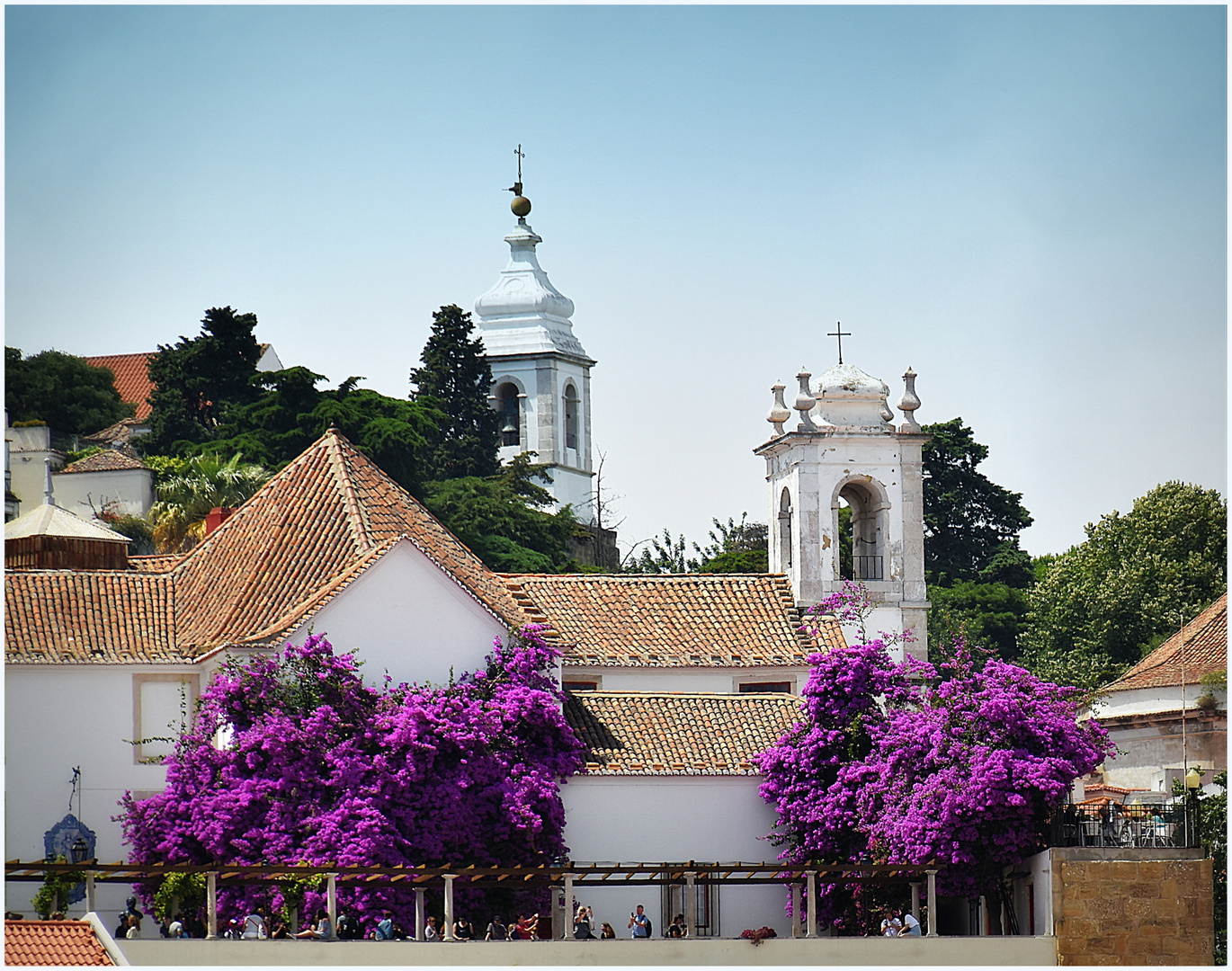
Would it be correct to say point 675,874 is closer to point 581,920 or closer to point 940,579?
point 581,920

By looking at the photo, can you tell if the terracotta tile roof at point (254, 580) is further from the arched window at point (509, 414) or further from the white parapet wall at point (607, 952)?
the arched window at point (509, 414)

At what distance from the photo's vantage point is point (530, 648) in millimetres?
31203

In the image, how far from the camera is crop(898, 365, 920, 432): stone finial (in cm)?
3981

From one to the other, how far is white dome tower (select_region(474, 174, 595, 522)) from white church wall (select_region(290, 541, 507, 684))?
158 feet

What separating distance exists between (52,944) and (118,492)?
29611 mm

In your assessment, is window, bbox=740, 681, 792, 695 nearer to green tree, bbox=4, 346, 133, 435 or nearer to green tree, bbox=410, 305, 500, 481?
green tree, bbox=4, 346, 133, 435

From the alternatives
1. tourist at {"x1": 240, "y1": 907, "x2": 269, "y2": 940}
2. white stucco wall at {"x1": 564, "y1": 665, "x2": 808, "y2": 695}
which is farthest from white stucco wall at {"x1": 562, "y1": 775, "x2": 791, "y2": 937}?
tourist at {"x1": 240, "y1": 907, "x2": 269, "y2": 940}

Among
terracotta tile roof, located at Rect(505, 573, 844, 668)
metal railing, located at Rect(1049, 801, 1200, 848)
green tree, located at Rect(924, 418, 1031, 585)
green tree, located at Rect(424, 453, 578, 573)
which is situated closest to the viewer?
metal railing, located at Rect(1049, 801, 1200, 848)

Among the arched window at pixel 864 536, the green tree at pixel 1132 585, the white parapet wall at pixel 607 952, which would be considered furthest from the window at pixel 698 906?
the green tree at pixel 1132 585

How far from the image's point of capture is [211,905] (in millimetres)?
27406

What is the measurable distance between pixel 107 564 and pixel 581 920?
1196 centimetres

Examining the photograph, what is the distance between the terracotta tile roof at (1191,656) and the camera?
38781 millimetres

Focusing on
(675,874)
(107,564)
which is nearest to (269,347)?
(107,564)

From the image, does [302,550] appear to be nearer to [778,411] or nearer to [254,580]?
[254,580]
